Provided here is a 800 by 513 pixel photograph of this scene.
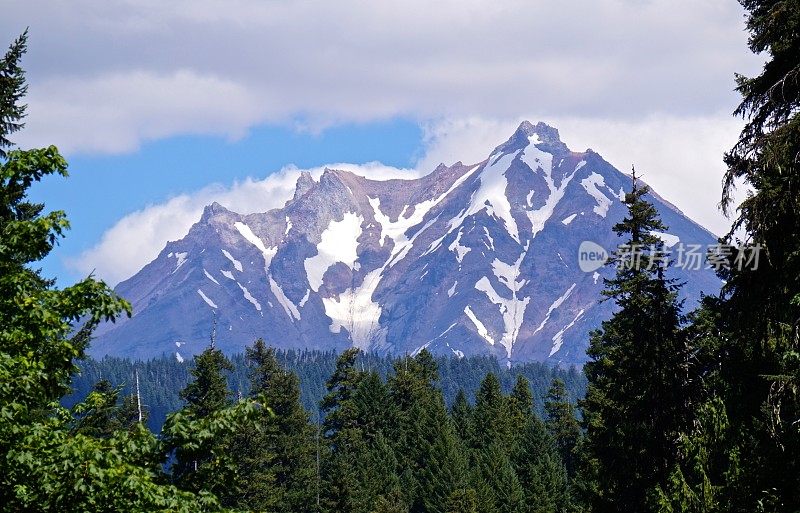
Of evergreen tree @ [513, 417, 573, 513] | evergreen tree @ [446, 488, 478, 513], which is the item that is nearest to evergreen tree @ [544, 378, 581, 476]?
evergreen tree @ [513, 417, 573, 513]

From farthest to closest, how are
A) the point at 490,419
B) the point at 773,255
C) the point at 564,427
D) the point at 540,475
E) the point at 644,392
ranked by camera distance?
the point at 490,419 → the point at 564,427 → the point at 540,475 → the point at 644,392 → the point at 773,255

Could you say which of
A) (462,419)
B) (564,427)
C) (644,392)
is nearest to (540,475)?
(564,427)

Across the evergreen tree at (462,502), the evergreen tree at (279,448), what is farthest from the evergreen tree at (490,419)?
the evergreen tree at (462,502)

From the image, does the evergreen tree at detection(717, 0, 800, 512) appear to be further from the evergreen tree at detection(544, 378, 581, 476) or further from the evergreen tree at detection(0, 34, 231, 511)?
the evergreen tree at detection(544, 378, 581, 476)

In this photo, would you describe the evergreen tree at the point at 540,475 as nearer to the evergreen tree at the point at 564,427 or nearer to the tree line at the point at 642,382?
the evergreen tree at the point at 564,427

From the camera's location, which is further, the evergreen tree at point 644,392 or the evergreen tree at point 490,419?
the evergreen tree at point 490,419

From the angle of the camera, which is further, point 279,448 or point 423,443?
point 423,443

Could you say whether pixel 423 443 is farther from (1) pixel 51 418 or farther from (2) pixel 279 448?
(1) pixel 51 418

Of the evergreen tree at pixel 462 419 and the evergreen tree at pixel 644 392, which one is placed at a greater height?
the evergreen tree at pixel 462 419

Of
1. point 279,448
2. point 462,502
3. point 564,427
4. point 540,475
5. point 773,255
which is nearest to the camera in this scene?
point 773,255

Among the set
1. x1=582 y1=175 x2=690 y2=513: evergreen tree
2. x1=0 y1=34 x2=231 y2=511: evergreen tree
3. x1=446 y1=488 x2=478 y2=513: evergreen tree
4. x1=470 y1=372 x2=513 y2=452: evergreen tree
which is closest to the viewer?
x1=0 y1=34 x2=231 y2=511: evergreen tree

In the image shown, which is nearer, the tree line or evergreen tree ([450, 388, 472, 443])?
the tree line

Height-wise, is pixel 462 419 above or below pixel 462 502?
above

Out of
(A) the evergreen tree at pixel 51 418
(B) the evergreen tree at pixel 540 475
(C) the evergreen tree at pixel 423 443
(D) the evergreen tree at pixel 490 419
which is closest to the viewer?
(A) the evergreen tree at pixel 51 418
